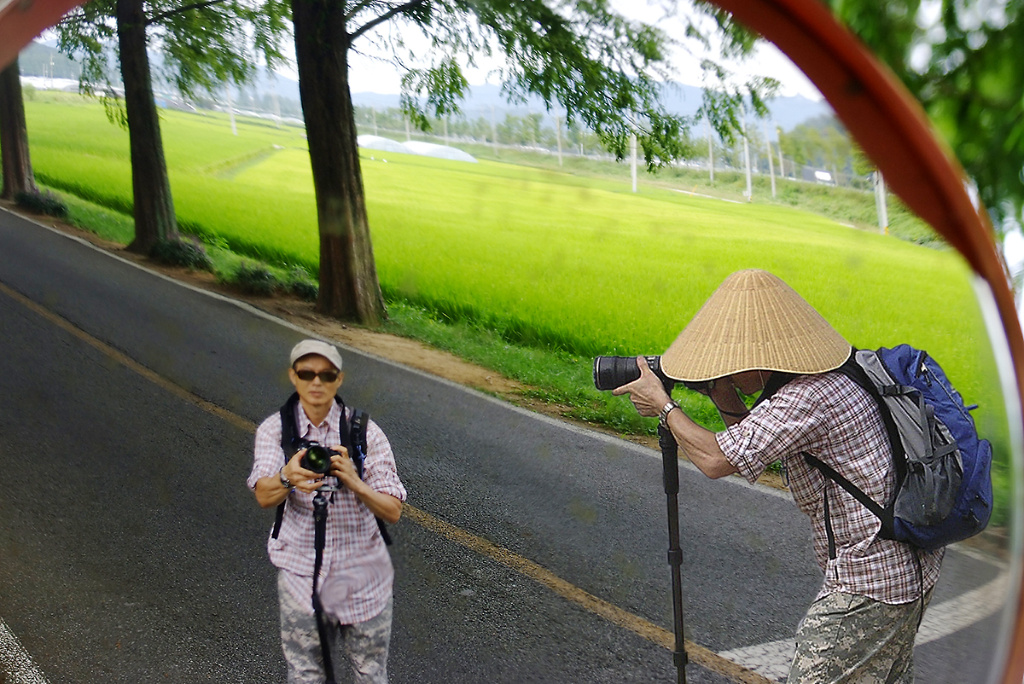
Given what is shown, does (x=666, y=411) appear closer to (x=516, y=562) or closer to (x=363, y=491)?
(x=516, y=562)

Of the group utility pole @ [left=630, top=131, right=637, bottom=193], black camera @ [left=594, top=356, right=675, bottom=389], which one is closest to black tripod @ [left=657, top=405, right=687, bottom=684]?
black camera @ [left=594, top=356, right=675, bottom=389]

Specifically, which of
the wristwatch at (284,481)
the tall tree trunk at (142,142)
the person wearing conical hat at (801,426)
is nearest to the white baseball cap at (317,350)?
the wristwatch at (284,481)

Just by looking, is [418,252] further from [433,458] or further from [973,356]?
[973,356]

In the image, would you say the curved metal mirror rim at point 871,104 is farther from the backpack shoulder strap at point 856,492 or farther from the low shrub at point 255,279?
the low shrub at point 255,279

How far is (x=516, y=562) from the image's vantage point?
176 cm

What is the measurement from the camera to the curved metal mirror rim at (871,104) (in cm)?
150

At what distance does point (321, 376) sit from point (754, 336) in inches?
34.9

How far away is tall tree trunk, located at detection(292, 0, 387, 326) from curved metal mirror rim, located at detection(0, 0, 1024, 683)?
49cm

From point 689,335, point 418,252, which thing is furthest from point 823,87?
point 418,252

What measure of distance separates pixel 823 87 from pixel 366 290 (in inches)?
38.7

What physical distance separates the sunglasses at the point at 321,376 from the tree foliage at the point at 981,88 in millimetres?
1741

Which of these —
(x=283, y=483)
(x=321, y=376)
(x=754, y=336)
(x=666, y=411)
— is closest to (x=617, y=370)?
(x=666, y=411)

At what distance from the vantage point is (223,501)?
1.68 meters

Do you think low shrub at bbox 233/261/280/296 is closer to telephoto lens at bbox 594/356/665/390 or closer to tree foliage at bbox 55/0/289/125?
tree foliage at bbox 55/0/289/125
